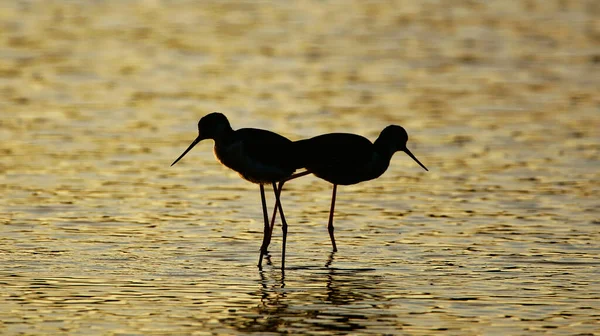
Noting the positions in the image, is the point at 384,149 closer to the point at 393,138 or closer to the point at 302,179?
the point at 393,138

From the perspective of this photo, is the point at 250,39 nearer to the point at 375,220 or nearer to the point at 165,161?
the point at 165,161

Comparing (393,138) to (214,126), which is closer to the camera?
(214,126)

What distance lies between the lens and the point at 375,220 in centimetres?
1423

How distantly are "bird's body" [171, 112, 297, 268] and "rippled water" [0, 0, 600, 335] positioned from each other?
669 millimetres

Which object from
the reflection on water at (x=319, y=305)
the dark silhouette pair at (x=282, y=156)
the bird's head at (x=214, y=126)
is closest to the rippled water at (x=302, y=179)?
the reflection on water at (x=319, y=305)

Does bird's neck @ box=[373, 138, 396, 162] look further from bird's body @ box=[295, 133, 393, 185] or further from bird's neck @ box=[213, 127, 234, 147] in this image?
bird's neck @ box=[213, 127, 234, 147]

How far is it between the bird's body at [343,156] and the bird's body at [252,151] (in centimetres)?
25

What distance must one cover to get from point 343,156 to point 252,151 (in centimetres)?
112

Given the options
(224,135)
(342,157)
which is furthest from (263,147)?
(342,157)

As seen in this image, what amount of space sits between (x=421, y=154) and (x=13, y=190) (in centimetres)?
510

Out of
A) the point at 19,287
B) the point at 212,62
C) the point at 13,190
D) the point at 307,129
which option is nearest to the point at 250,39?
the point at 212,62

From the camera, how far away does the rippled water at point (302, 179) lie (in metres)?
10.7

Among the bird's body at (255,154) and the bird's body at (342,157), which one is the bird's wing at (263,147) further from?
the bird's body at (342,157)

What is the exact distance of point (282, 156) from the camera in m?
13.0
